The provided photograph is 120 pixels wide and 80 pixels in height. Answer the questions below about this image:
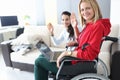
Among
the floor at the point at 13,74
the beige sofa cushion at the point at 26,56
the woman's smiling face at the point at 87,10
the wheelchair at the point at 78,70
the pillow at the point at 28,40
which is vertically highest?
the woman's smiling face at the point at 87,10

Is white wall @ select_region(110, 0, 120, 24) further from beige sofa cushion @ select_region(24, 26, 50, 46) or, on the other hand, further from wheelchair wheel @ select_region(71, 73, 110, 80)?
wheelchair wheel @ select_region(71, 73, 110, 80)

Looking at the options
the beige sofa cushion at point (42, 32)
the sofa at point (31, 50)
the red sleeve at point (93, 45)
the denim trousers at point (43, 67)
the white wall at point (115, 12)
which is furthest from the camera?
the beige sofa cushion at point (42, 32)

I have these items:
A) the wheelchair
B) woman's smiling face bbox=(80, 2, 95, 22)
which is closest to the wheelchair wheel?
the wheelchair

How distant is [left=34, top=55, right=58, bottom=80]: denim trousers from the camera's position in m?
1.69

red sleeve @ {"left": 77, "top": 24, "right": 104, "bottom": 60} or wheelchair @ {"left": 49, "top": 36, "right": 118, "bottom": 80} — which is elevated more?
red sleeve @ {"left": 77, "top": 24, "right": 104, "bottom": 60}

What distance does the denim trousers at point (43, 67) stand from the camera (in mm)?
1693

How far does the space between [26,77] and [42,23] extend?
1.95 metres

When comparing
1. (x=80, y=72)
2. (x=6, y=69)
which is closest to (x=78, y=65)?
(x=80, y=72)

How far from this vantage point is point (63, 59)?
4.81 ft

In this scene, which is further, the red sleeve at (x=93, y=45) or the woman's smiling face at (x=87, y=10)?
the woman's smiling face at (x=87, y=10)

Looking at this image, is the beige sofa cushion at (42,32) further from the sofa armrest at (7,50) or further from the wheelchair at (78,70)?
the wheelchair at (78,70)

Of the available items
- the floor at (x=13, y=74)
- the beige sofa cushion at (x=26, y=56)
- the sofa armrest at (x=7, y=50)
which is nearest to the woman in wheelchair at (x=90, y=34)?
the beige sofa cushion at (x=26, y=56)

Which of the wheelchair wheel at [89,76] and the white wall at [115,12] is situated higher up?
the white wall at [115,12]

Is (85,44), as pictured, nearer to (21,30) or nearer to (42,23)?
(21,30)
